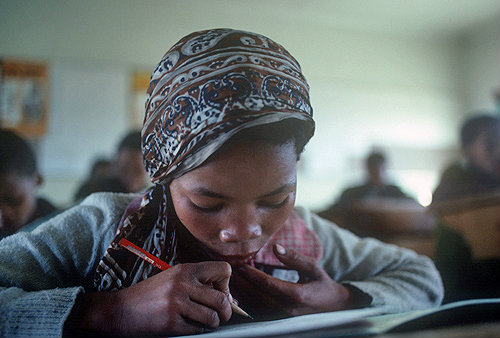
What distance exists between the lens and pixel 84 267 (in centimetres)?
42

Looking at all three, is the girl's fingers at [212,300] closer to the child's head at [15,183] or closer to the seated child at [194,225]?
the seated child at [194,225]

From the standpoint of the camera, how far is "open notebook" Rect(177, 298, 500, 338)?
35 centimetres

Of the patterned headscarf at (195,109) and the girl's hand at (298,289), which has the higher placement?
the patterned headscarf at (195,109)

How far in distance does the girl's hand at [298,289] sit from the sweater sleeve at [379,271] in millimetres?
31

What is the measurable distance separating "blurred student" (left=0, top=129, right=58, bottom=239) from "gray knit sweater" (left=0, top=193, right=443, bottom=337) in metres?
0.06

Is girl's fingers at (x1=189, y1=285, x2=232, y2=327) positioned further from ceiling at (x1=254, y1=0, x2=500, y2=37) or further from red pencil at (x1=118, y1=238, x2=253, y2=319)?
ceiling at (x1=254, y1=0, x2=500, y2=37)

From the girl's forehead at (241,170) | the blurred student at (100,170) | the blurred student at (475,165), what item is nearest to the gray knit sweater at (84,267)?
the girl's forehead at (241,170)

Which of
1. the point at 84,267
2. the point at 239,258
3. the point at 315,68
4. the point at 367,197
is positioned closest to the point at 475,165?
the point at 367,197

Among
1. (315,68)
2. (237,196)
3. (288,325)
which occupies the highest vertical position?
(315,68)

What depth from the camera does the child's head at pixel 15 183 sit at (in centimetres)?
48

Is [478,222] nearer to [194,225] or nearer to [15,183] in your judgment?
[194,225]

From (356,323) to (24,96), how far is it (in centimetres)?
47

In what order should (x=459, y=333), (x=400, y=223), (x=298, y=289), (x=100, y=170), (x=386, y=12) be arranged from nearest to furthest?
(x=459, y=333) → (x=298, y=289) → (x=386, y=12) → (x=400, y=223) → (x=100, y=170)

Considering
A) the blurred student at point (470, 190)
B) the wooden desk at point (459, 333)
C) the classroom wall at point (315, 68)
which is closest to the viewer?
the wooden desk at point (459, 333)
